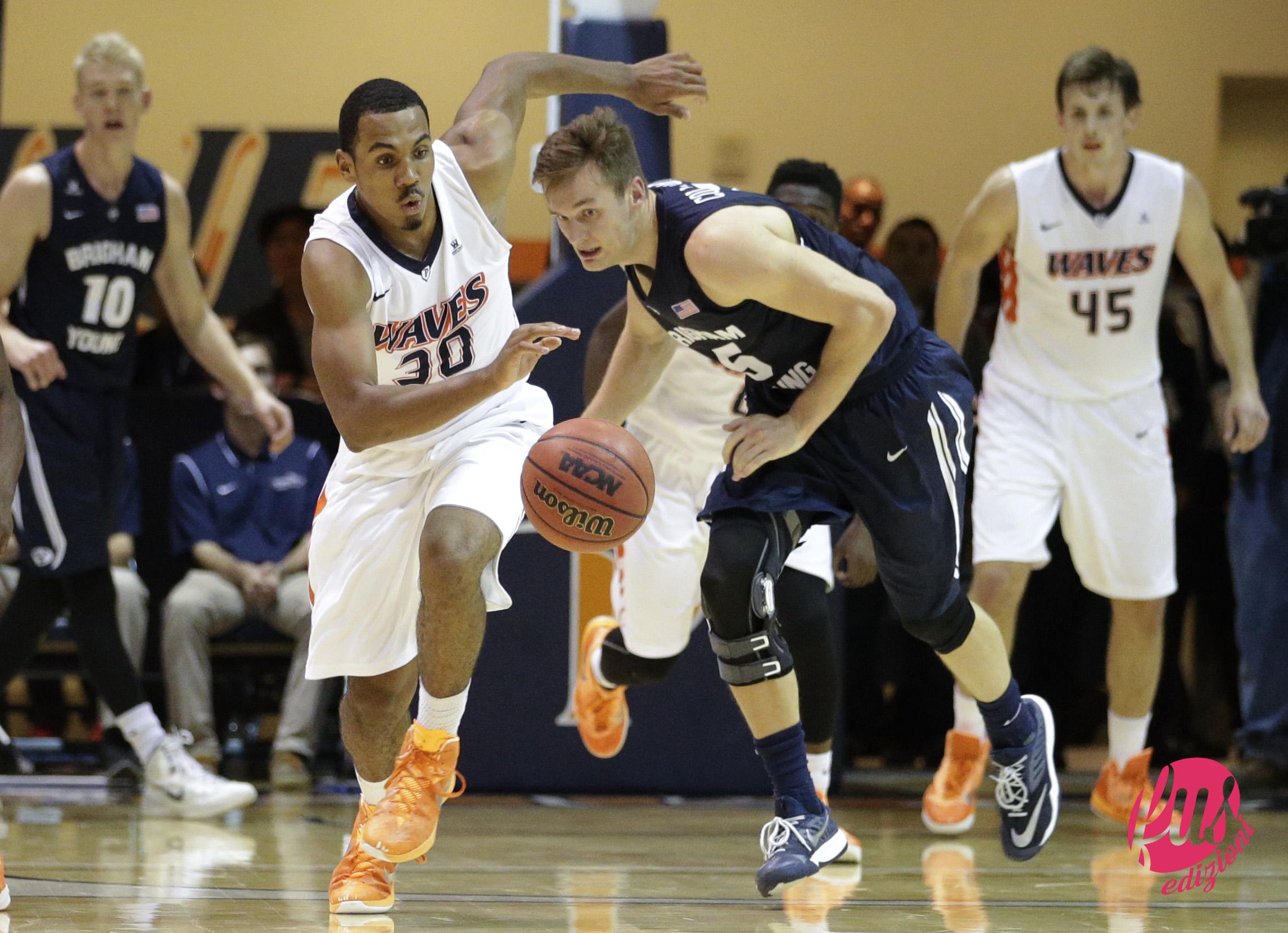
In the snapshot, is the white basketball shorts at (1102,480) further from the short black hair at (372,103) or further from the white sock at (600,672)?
the short black hair at (372,103)

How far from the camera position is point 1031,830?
399 cm

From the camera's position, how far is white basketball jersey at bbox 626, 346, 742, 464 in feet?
16.6

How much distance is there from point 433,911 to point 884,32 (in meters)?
7.30

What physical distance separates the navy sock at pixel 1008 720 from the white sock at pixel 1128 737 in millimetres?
1326

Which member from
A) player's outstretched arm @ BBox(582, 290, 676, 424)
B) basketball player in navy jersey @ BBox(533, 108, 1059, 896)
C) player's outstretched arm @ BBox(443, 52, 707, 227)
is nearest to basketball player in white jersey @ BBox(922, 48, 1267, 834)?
basketball player in navy jersey @ BBox(533, 108, 1059, 896)

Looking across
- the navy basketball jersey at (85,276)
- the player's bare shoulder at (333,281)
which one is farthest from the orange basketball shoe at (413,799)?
the navy basketball jersey at (85,276)

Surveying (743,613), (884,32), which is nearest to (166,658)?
(743,613)

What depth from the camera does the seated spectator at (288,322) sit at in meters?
7.47

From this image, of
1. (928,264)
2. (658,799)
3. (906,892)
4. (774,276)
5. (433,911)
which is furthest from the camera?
(928,264)

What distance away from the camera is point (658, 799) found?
589cm

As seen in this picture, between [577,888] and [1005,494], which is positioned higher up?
[1005,494]

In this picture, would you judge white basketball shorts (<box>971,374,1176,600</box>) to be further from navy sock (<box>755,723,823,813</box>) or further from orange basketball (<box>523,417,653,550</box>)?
orange basketball (<box>523,417,653,550</box>)

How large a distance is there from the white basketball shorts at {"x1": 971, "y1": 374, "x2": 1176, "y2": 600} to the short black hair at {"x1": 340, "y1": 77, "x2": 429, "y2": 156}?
7.48ft

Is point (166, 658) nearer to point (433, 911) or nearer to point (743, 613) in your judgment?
point (433, 911)
